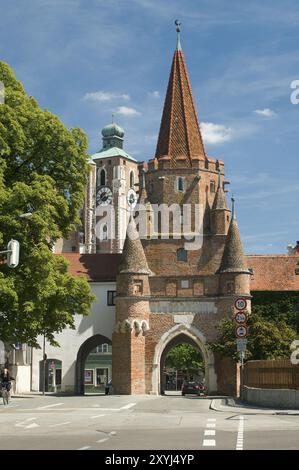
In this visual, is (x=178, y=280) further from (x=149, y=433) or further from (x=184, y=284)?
(x=149, y=433)

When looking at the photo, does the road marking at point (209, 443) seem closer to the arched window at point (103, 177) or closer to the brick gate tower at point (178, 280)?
the brick gate tower at point (178, 280)

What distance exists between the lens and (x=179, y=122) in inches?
2594

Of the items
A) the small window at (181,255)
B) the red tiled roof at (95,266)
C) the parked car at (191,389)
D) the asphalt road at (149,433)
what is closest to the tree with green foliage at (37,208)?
the asphalt road at (149,433)

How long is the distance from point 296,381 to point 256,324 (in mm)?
24599

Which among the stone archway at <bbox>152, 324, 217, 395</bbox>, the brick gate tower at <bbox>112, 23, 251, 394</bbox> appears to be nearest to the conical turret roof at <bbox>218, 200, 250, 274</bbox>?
the brick gate tower at <bbox>112, 23, 251, 394</bbox>

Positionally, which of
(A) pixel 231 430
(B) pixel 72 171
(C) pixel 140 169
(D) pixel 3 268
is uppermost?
(C) pixel 140 169

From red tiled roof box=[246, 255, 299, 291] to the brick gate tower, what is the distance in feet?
13.7

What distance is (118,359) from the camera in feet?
183

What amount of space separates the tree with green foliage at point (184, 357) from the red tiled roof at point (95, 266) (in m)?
29.4

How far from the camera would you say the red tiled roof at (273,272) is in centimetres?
6069

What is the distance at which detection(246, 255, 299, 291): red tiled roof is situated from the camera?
60.7 metres

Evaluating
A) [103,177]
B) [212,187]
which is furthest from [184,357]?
[103,177]

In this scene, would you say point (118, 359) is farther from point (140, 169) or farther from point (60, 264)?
point (60, 264)
